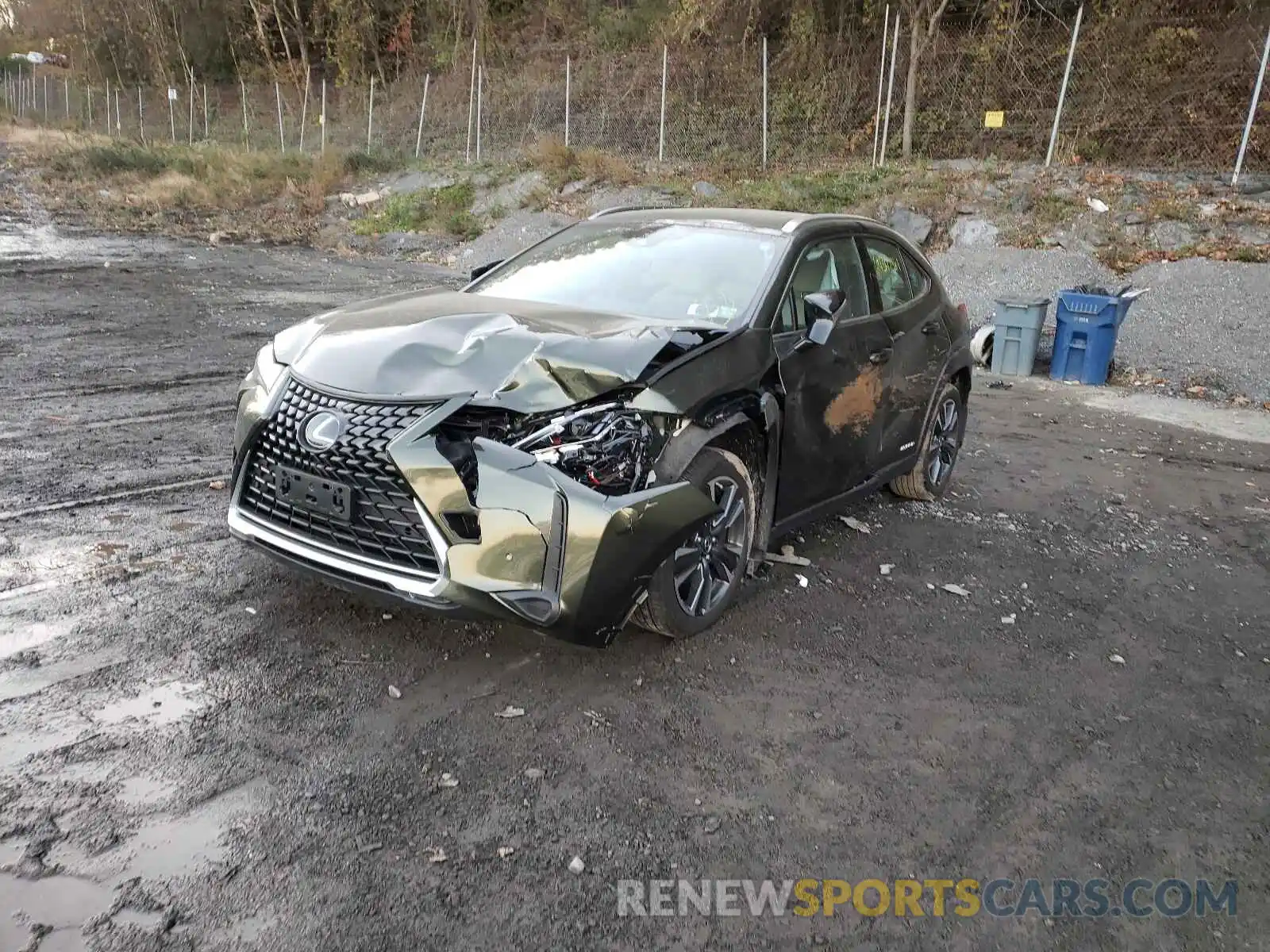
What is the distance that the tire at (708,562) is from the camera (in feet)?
12.5

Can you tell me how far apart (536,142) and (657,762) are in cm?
2138

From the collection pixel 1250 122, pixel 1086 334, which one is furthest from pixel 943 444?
pixel 1250 122

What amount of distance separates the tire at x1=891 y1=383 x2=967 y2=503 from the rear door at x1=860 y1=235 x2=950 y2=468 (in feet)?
0.75

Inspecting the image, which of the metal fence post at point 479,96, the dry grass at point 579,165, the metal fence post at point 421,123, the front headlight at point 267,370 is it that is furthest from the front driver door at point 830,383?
the metal fence post at point 421,123

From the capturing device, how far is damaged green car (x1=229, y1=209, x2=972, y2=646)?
10.8ft

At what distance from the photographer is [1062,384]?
10391 mm

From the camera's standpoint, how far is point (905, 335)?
5.37 m

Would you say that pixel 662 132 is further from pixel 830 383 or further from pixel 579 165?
pixel 830 383

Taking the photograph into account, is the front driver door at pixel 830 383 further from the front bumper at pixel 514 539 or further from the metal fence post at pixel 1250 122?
the metal fence post at pixel 1250 122

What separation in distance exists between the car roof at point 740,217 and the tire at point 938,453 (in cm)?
126

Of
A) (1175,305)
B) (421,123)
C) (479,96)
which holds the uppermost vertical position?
(479,96)

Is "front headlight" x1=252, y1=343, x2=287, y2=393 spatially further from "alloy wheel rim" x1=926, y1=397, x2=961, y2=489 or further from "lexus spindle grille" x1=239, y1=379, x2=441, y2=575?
"alloy wheel rim" x1=926, y1=397, x2=961, y2=489

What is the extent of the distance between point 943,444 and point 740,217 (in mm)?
2107

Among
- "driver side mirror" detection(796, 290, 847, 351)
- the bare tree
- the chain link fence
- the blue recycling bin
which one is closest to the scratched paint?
"driver side mirror" detection(796, 290, 847, 351)
